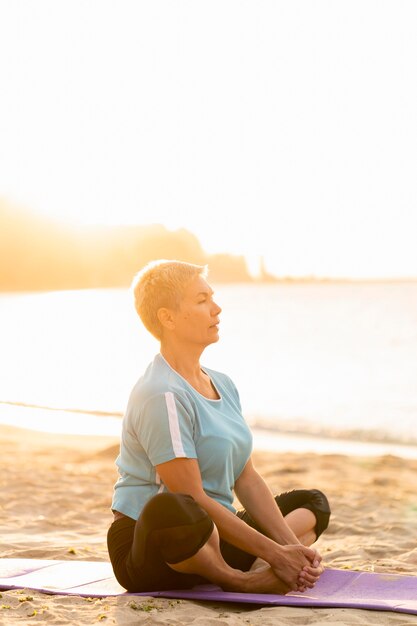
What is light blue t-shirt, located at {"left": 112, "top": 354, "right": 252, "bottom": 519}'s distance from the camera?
3754 millimetres

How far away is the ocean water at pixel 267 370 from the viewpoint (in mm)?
17359

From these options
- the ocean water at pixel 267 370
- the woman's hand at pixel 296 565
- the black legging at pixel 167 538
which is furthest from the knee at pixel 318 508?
the ocean water at pixel 267 370

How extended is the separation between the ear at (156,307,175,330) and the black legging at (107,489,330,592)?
76 centimetres

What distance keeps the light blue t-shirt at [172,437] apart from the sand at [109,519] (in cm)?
48

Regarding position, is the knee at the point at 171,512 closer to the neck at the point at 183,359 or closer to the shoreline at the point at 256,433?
the neck at the point at 183,359

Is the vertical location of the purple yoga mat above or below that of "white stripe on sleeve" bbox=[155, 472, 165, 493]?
below

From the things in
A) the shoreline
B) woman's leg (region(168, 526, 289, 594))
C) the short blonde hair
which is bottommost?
the shoreline

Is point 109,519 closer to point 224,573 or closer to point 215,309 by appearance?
point 224,573

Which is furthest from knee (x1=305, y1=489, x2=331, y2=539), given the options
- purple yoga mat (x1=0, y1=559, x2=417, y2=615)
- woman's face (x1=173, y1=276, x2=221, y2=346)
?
woman's face (x1=173, y1=276, x2=221, y2=346)

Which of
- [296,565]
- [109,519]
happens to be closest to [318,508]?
[296,565]

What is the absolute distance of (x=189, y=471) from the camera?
3748 mm

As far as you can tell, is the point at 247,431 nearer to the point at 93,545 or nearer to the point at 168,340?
the point at 168,340

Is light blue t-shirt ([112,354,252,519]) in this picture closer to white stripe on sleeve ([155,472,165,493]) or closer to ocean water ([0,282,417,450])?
white stripe on sleeve ([155,472,165,493])

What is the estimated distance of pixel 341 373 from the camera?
32.7 meters
